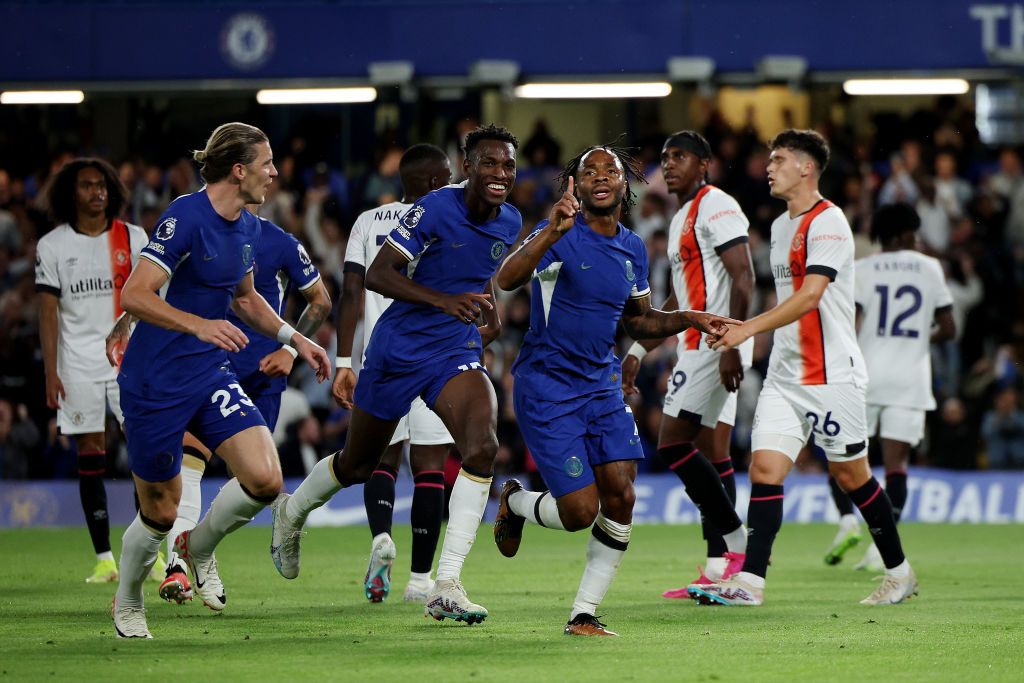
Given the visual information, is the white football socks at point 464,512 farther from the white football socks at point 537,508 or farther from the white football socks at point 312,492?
the white football socks at point 312,492

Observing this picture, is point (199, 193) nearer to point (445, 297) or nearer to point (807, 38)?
point (445, 297)

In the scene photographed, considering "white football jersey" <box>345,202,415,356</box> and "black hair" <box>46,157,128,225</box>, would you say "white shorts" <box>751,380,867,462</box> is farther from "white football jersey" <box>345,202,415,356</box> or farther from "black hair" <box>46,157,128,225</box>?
"black hair" <box>46,157,128,225</box>

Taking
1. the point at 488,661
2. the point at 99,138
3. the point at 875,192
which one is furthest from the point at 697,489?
the point at 99,138

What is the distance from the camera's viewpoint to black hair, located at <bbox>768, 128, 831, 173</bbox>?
8922mm

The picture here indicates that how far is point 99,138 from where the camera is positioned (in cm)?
2203

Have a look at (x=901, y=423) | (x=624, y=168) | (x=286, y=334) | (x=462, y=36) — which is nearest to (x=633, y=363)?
(x=624, y=168)

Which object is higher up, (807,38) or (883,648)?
(807,38)

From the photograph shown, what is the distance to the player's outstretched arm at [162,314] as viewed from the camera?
6820 mm

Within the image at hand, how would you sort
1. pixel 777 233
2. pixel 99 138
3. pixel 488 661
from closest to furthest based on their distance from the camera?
pixel 488 661, pixel 777 233, pixel 99 138

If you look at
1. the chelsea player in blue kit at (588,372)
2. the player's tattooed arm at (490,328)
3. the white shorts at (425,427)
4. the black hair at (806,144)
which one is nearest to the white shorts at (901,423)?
the black hair at (806,144)

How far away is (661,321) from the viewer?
779 centimetres

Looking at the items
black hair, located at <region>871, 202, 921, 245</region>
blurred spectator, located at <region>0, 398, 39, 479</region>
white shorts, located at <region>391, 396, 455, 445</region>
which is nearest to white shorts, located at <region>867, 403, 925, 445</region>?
black hair, located at <region>871, 202, 921, 245</region>

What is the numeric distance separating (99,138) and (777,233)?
14955mm

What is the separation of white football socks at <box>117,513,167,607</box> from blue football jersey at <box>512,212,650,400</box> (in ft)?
6.13
